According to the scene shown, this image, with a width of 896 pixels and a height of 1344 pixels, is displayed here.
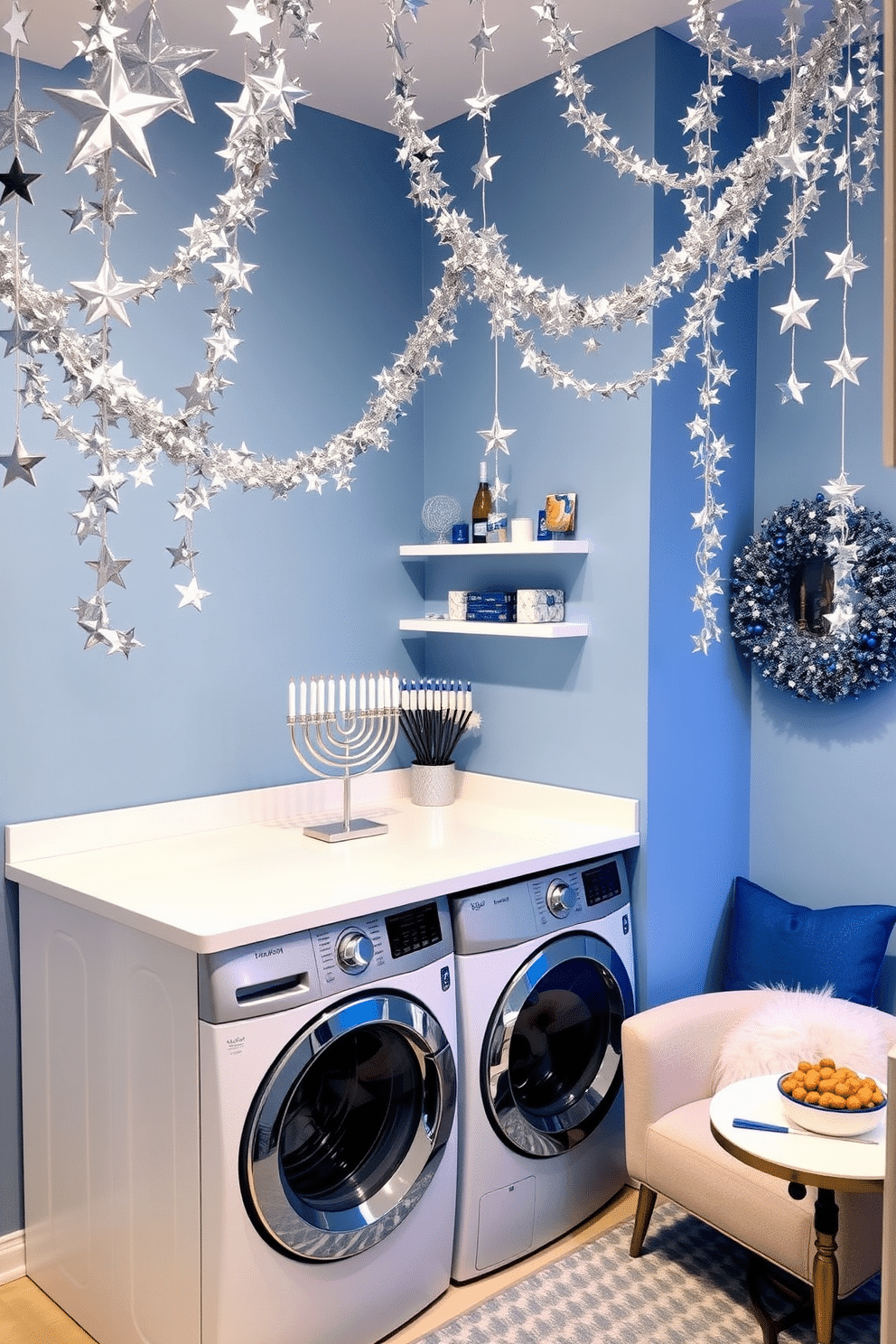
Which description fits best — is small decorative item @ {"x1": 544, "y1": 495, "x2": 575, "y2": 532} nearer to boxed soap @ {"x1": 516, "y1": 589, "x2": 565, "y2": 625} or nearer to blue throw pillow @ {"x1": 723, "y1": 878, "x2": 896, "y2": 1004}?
boxed soap @ {"x1": 516, "y1": 589, "x2": 565, "y2": 625}

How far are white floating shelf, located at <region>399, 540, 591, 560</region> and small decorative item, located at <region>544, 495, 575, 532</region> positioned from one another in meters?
0.07

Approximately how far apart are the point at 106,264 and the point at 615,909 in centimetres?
218

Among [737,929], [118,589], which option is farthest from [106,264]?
[737,929]

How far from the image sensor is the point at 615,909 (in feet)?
9.43

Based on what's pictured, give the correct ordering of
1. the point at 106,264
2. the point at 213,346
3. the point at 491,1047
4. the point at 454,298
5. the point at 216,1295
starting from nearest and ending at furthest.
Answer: the point at 106,264, the point at 213,346, the point at 454,298, the point at 216,1295, the point at 491,1047

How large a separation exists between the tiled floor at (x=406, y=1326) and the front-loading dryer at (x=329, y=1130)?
0.04m

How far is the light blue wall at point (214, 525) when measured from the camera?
8.57 feet

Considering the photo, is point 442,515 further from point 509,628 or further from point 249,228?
point 249,228

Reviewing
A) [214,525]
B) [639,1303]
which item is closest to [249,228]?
[214,525]

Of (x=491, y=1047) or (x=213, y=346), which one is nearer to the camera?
(x=213, y=346)

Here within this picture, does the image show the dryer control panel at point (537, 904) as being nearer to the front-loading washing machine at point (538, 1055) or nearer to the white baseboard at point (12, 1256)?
the front-loading washing machine at point (538, 1055)

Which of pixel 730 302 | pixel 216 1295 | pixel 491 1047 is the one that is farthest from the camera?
pixel 730 302

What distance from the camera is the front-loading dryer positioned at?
206 cm

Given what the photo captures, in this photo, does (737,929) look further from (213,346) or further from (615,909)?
(213,346)
